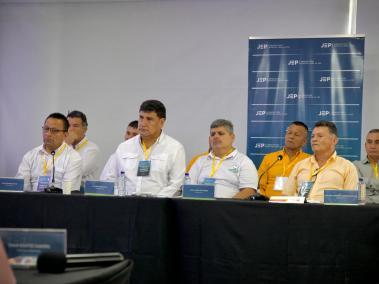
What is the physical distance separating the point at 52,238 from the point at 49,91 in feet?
17.3

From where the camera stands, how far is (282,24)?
5.66 m

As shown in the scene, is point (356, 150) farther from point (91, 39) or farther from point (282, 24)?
point (91, 39)

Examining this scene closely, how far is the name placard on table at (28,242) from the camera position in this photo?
3.42 ft

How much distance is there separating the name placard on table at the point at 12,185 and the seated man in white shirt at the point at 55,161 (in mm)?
734

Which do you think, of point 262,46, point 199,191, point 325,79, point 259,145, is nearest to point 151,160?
point 199,191

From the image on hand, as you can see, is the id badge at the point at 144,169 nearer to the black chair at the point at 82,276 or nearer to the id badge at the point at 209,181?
the id badge at the point at 209,181

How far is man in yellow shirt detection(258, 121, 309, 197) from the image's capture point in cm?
480

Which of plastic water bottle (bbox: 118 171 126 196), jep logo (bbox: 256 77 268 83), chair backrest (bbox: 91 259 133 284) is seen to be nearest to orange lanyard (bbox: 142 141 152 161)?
plastic water bottle (bbox: 118 171 126 196)

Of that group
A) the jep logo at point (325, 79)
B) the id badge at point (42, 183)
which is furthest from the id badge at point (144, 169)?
the jep logo at point (325, 79)

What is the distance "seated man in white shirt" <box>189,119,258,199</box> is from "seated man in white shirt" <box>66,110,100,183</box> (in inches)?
46.6

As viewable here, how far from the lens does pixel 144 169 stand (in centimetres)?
397

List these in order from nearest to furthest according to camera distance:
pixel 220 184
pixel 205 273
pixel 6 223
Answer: pixel 205 273 < pixel 6 223 < pixel 220 184

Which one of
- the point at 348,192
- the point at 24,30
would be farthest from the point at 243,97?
the point at 348,192

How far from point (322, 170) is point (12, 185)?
2.02 meters
